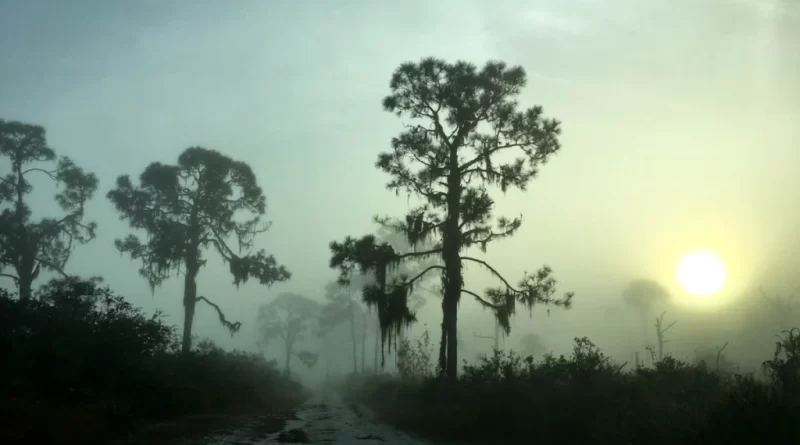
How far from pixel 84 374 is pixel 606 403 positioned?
1302 cm

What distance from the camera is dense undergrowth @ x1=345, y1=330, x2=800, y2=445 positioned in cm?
866

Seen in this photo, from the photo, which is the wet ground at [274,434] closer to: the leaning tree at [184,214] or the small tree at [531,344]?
the leaning tree at [184,214]

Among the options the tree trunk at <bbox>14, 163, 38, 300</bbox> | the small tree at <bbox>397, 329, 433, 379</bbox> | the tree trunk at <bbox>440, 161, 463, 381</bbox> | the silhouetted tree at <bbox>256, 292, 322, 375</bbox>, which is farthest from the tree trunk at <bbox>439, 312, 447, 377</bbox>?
the silhouetted tree at <bbox>256, 292, 322, 375</bbox>

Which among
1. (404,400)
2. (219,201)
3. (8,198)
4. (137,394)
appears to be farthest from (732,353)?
(8,198)

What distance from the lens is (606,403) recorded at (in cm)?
1203

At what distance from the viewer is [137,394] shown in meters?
15.3

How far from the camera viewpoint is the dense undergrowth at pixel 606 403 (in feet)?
28.4

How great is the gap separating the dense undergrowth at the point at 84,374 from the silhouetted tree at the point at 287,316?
7749 centimetres

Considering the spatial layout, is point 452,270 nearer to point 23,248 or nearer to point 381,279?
point 381,279

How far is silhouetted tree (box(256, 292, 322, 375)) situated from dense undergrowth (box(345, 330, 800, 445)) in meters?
81.9

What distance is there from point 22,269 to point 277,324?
226 ft

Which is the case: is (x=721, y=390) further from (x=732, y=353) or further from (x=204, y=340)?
(x=732, y=353)

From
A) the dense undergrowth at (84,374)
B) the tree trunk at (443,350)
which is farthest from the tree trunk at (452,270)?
the dense undergrowth at (84,374)

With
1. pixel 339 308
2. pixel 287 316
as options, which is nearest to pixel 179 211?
pixel 339 308
